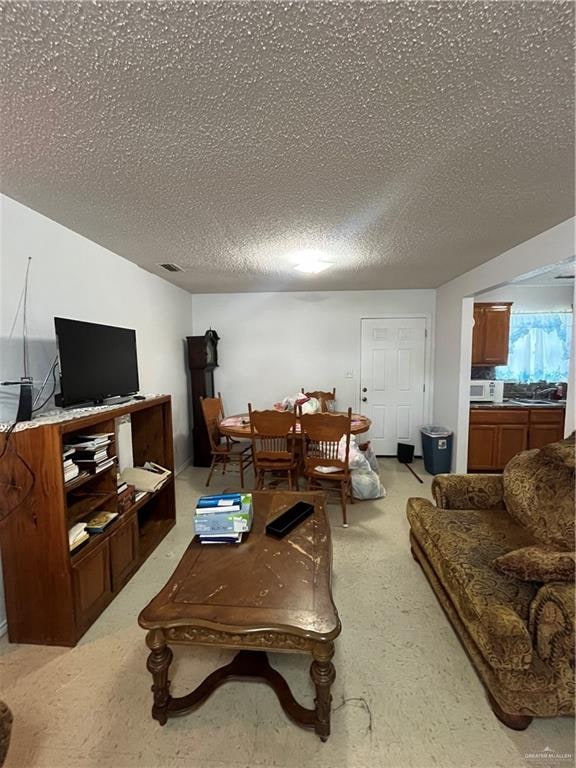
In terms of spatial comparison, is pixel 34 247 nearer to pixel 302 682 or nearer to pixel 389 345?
pixel 302 682

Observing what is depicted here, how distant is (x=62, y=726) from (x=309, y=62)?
2.58 meters

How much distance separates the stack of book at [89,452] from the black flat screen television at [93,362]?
0.23m

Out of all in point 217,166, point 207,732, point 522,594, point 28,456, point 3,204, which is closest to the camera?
point 207,732

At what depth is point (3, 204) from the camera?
1762 millimetres

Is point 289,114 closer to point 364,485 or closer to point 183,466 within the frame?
point 364,485

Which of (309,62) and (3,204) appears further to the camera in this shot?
(3,204)

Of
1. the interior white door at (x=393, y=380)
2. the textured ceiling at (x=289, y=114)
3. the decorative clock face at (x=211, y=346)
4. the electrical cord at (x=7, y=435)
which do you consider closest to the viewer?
the textured ceiling at (x=289, y=114)

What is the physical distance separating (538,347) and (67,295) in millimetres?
5382

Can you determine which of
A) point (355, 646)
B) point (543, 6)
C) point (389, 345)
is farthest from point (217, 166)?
point (389, 345)

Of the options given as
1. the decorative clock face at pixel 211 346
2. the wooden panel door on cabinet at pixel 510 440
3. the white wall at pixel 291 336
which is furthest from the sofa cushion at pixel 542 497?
the decorative clock face at pixel 211 346

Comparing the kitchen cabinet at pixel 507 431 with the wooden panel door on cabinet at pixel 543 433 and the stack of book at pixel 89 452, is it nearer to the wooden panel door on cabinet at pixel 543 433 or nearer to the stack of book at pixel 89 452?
the wooden panel door on cabinet at pixel 543 433

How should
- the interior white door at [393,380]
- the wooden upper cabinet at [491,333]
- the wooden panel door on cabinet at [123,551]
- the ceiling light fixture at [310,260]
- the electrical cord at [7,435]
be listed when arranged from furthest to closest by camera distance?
the interior white door at [393,380], the wooden upper cabinet at [491,333], the ceiling light fixture at [310,260], the wooden panel door on cabinet at [123,551], the electrical cord at [7,435]

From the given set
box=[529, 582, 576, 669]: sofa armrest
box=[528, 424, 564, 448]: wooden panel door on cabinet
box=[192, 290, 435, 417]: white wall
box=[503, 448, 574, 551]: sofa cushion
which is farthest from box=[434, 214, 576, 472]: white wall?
box=[529, 582, 576, 669]: sofa armrest

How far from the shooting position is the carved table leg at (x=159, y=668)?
1205 millimetres
